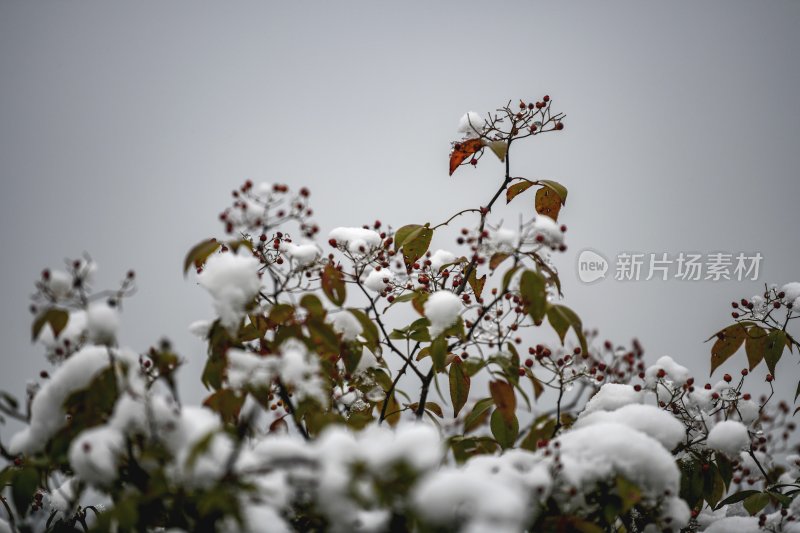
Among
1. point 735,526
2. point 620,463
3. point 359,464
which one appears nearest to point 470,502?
point 359,464

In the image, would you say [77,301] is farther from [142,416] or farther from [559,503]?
[559,503]

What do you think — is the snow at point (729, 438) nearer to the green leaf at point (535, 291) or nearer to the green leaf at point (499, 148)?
the green leaf at point (535, 291)

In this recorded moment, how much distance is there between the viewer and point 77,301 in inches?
51.8

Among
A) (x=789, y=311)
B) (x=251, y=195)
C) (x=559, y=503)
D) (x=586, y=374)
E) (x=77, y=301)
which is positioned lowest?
(x=559, y=503)

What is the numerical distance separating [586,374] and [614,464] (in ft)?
1.82

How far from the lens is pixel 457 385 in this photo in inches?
83.0

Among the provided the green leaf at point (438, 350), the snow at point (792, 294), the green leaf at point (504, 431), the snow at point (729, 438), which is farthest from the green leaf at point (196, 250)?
the snow at point (792, 294)

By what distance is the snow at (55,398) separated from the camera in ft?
4.46

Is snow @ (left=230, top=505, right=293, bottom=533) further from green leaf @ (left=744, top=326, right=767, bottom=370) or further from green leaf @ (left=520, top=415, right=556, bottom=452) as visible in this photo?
green leaf @ (left=744, top=326, right=767, bottom=370)

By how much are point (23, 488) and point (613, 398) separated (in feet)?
5.75

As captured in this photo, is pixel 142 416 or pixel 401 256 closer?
pixel 142 416

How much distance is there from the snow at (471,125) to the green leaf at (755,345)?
1.38 m

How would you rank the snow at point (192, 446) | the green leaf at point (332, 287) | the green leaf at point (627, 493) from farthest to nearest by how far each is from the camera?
the green leaf at point (332, 287)
the green leaf at point (627, 493)
the snow at point (192, 446)

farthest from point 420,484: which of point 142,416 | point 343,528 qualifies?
point 142,416
